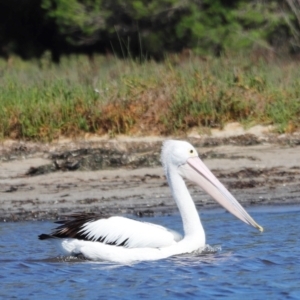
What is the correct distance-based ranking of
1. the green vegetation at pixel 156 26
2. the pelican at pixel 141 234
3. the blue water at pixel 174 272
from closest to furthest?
the blue water at pixel 174 272
the pelican at pixel 141 234
the green vegetation at pixel 156 26

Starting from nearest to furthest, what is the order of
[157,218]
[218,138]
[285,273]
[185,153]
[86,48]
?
[285,273] → [185,153] → [157,218] → [218,138] → [86,48]

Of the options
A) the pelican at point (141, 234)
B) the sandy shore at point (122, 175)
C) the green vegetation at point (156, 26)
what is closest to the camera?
the pelican at point (141, 234)

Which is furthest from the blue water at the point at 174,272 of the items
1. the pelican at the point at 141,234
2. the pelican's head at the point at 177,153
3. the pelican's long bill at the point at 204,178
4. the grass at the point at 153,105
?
the grass at the point at 153,105

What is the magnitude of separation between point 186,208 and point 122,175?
267cm

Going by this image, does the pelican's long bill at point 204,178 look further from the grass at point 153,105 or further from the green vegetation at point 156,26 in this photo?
the green vegetation at point 156,26

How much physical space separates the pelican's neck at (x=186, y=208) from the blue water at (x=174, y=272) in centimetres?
17

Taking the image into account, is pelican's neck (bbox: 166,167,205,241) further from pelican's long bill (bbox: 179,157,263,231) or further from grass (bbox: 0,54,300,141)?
grass (bbox: 0,54,300,141)

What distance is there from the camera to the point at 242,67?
12289mm

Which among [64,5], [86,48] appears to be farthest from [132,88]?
[86,48]

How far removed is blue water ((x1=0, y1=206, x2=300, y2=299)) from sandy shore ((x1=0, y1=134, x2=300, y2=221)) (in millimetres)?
946

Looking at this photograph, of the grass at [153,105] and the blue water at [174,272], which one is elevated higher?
the grass at [153,105]

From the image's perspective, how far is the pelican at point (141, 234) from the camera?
6.26m

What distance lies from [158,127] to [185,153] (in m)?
4.11

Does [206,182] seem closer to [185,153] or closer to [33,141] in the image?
[185,153]
